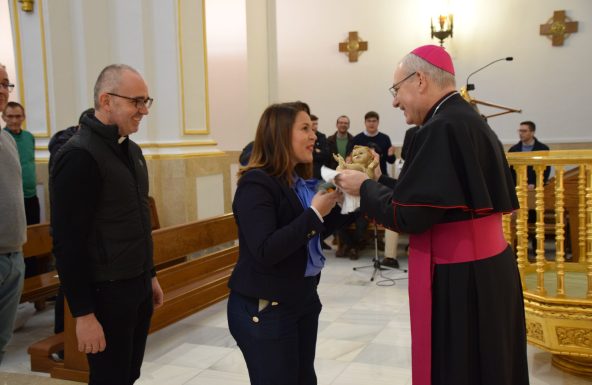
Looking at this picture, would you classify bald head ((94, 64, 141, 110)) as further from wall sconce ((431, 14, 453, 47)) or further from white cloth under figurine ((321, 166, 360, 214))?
wall sconce ((431, 14, 453, 47))

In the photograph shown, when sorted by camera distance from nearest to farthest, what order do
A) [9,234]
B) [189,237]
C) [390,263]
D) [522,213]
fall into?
[9,234]
[522,213]
[189,237]
[390,263]

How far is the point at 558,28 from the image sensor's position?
359 inches

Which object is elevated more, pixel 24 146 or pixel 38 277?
pixel 24 146

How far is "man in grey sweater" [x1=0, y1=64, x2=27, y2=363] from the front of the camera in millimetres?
2586

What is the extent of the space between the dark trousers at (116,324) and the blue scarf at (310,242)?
716 mm

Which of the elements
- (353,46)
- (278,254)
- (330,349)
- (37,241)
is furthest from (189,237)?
(353,46)

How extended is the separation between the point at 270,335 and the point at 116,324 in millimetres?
631

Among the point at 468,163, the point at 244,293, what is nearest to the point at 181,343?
the point at 244,293

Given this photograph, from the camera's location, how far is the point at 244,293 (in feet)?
7.34

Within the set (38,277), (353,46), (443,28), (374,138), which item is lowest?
(38,277)

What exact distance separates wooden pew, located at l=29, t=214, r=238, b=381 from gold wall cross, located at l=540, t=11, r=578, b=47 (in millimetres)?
6424

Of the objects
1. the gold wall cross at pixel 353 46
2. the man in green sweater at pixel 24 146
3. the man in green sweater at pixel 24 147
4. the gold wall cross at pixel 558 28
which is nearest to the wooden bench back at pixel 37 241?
the man in green sweater at pixel 24 147

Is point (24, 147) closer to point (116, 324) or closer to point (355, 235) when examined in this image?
point (116, 324)

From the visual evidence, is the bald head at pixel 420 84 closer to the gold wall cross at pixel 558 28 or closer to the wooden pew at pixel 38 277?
the wooden pew at pixel 38 277
